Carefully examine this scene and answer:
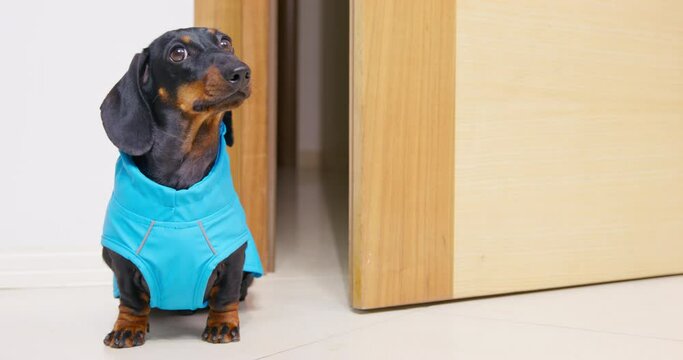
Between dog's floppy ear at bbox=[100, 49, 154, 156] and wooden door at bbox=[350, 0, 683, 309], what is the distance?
407 millimetres

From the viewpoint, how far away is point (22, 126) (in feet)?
5.58

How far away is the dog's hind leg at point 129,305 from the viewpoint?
127cm

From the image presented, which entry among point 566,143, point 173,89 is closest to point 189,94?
point 173,89

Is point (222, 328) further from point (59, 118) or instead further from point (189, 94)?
point (59, 118)

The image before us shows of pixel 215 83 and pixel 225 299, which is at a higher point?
pixel 215 83

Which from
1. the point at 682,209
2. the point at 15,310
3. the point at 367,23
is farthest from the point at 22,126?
the point at 682,209

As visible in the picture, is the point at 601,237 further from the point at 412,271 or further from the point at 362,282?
the point at 362,282

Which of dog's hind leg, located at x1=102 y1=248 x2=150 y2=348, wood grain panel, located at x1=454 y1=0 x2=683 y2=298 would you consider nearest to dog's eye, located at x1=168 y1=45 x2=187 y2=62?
dog's hind leg, located at x1=102 y1=248 x2=150 y2=348

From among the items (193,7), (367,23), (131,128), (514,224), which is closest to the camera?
(131,128)

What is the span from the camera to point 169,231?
4.11 ft

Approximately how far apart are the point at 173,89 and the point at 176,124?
58 mm

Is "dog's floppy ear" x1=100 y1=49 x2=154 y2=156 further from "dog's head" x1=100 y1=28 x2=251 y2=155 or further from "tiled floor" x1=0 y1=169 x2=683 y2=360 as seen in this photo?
"tiled floor" x1=0 y1=169 x2=683 y2=360

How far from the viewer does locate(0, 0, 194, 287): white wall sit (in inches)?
66.7

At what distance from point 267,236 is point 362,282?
1.31ft
